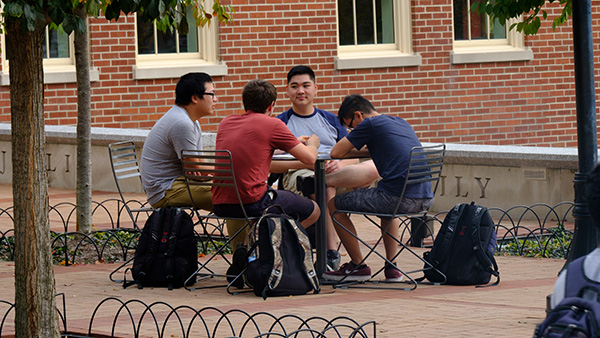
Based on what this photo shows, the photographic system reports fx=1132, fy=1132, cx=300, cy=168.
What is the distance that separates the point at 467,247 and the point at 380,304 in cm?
96

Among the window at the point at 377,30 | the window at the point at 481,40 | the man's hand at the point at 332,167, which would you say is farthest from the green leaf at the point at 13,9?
the window at the point at 481,40

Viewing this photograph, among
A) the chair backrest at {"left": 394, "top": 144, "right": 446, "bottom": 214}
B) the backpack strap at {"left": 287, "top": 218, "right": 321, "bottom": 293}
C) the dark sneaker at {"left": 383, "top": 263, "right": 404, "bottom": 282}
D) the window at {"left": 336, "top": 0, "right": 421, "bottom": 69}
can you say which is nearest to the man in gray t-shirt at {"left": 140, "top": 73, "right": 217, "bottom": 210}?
the backpack strap at {"left": 287, "top": 218, "right": 321, "bottom": 293}

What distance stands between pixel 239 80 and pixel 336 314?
994 cm

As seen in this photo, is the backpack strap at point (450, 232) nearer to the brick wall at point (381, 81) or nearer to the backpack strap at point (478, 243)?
the backpack strap at point (478, 243)

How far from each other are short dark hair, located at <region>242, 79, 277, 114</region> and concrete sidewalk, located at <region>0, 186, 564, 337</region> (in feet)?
4.13

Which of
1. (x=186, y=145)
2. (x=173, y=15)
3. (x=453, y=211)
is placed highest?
(x=173, y=15)

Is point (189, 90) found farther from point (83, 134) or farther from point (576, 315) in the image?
point (576, 315)

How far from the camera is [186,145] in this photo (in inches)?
315

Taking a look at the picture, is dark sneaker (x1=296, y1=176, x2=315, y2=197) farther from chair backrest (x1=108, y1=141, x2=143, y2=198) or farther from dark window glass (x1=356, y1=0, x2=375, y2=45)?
dark window glass (x1=356, y1=0, x2=375, y2=45)

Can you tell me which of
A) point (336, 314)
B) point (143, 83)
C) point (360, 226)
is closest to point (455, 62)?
point (143, 83)

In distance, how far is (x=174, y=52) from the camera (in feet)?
52.6

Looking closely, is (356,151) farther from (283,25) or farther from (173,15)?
(283,25)

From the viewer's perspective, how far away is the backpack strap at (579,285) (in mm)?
2855

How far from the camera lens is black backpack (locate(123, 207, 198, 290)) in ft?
24.7
